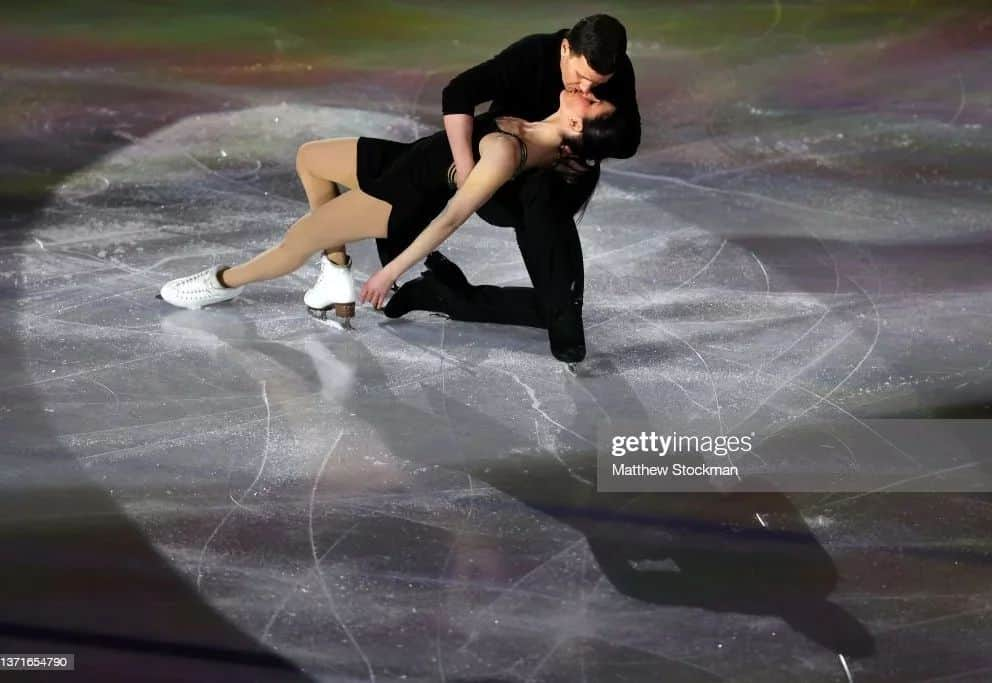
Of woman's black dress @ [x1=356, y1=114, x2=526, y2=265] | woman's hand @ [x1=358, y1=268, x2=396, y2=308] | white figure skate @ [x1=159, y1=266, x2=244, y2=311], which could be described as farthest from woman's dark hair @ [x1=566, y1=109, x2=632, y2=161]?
white figure skate @ [x1=159, y1=266, x2=244, y2=311]

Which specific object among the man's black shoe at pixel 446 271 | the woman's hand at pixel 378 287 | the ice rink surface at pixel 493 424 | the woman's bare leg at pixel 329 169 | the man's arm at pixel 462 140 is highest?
the man's arm at pixel 462 140

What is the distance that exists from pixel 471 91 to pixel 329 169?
515 millimetres

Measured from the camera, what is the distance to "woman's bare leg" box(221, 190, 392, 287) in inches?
156

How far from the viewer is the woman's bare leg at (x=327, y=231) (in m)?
→ 3.97

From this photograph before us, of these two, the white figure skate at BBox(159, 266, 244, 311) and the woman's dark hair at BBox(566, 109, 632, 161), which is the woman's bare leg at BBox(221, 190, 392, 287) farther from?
the woman's dark hair at BBox(566, 109, 632, 161)

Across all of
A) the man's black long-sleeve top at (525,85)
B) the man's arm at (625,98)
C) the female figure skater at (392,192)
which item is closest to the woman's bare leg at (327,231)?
the female figure skater at (392,192)

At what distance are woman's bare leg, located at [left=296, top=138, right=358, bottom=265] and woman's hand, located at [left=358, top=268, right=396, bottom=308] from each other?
1.51 ft

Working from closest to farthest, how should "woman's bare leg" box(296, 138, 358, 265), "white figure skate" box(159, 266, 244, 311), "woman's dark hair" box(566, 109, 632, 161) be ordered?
"woman's dark hair" box(566, 109, 632, 161), "woman's bare leg" box(296, 138, 358, 265), "white figure skate" box(159, 266, 244, 311)

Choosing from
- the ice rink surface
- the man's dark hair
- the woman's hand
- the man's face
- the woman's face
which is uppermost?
the man's dark hair

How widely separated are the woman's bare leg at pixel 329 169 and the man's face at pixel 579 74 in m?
0.70

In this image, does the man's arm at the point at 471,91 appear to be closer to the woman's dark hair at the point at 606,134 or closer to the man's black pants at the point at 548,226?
the man's black pants at the point at 548,226

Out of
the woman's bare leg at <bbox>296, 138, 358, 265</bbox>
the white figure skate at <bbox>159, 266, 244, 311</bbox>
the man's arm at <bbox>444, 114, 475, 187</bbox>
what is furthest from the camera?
the white figure skate at <bbox>159, 266, 244, 311</bbox>

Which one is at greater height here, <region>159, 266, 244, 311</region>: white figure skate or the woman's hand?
the woman's hand

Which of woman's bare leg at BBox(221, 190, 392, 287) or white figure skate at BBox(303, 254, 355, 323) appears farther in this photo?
white figure skate at BBox(303, 254, 355, 323)
